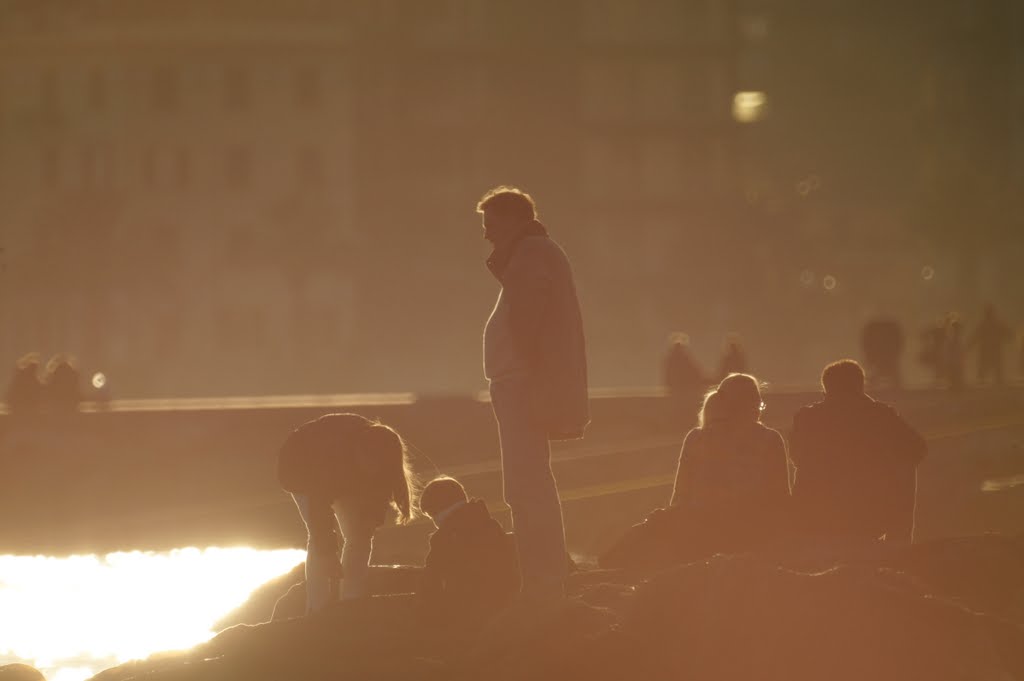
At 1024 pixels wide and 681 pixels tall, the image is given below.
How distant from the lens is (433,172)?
8700 centimetres

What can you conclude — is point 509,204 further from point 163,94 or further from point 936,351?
point 163,94

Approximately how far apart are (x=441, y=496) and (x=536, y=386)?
2.18 ft

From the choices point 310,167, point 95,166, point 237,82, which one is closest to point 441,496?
point 310,167

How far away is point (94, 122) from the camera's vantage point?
9012 cm

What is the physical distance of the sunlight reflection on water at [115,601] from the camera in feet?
32.2

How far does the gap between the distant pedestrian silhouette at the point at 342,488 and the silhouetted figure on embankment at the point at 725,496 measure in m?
1.72

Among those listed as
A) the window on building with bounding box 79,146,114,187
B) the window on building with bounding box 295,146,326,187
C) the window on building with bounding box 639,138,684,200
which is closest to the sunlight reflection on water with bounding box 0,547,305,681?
the window on building with bounding box 295,146,326,187

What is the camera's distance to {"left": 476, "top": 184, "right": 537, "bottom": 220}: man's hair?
8281mm

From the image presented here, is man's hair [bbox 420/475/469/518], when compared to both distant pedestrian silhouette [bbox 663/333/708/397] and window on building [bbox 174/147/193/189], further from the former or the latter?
window on building [bbox 174/147/193/189]

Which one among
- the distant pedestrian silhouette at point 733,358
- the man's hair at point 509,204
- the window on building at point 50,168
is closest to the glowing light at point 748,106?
the window on building at point 50,168

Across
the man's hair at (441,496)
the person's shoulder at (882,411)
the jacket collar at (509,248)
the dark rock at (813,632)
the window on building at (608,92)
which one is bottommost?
the dark rock at (813,632)

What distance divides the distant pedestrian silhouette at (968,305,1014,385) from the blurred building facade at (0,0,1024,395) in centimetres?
4001

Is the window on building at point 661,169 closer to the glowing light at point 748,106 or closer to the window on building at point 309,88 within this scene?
the glowing light at point 748,106

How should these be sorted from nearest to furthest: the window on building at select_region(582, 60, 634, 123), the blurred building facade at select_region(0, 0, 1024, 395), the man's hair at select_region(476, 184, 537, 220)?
the man's hair at select_region(476, 184, 537, 220) < the blurred building facade at select_region(0, 0, 1024, 395) < the window on building at select_region(582, 60, 634, 123)
